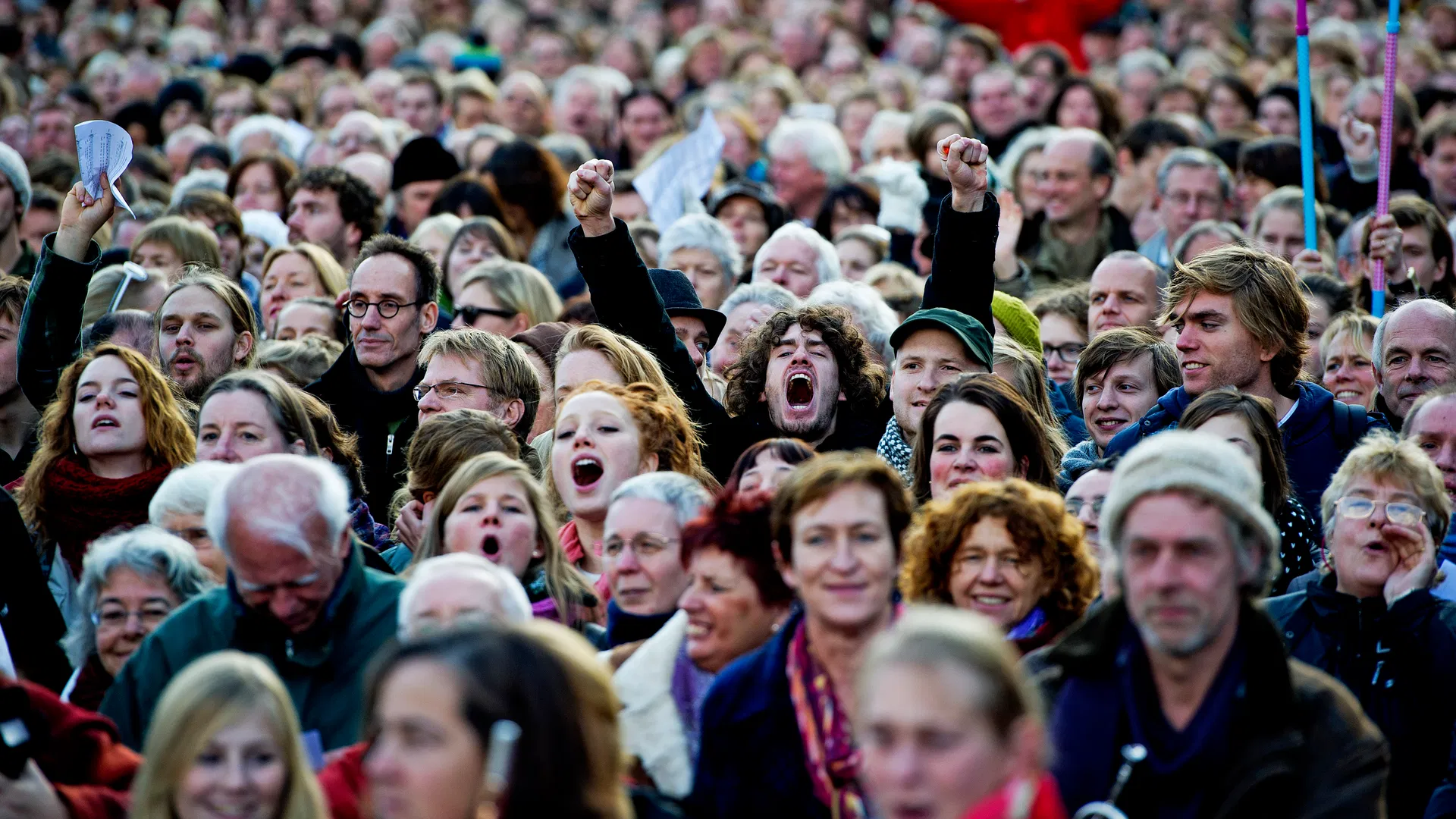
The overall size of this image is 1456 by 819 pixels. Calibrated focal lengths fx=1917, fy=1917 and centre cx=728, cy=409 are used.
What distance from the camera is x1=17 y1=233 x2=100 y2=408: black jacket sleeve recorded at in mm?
7059

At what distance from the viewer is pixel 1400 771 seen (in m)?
5.12

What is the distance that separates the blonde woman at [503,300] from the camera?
842 centimetres

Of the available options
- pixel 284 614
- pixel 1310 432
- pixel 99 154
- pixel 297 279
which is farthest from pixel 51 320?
pixel 1310 432

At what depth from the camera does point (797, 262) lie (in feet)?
29.0

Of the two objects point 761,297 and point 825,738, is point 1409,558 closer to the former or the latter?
point 825,738

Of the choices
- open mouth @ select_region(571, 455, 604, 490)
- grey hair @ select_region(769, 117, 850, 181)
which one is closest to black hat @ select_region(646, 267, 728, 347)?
open mouth @ select_region(571, 455, 604, 490)

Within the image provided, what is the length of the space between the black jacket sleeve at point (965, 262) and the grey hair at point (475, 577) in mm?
2669

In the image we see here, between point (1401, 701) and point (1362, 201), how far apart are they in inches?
245

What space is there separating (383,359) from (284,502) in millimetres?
2831

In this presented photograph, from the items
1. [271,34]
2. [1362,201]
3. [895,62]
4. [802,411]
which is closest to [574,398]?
[802,411]

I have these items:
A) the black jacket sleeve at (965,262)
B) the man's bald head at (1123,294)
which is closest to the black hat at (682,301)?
the black jacket sleeve at (965,262)

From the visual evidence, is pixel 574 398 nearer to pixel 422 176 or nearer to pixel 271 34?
pixel 422 176

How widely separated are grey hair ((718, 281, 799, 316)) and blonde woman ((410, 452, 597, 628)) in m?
2.43

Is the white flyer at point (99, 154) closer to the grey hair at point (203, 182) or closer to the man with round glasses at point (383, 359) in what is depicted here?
the man with round glasses at point (383, 359)
